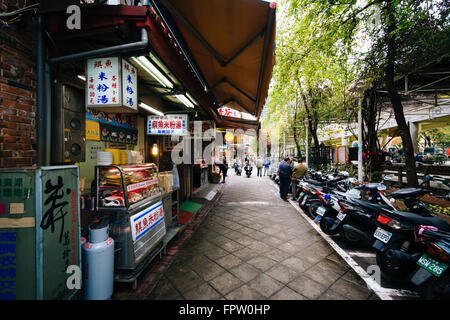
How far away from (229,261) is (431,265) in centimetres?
293

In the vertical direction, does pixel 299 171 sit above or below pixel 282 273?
above

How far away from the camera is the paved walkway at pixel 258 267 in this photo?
8.46ft

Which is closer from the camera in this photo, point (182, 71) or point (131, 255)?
Answer: point (131, 255)

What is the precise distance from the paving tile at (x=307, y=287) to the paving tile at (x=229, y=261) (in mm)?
993

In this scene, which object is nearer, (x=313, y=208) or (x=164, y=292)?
(x=164, y=292)

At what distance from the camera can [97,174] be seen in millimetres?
2939

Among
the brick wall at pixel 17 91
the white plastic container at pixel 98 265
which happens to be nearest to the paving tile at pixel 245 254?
the white plastic container at pixel 98 265

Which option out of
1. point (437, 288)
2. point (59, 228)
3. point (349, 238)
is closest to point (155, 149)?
point (59, 228)

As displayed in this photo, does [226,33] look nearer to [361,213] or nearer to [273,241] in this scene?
[361,213]

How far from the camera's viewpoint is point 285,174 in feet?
26.4
